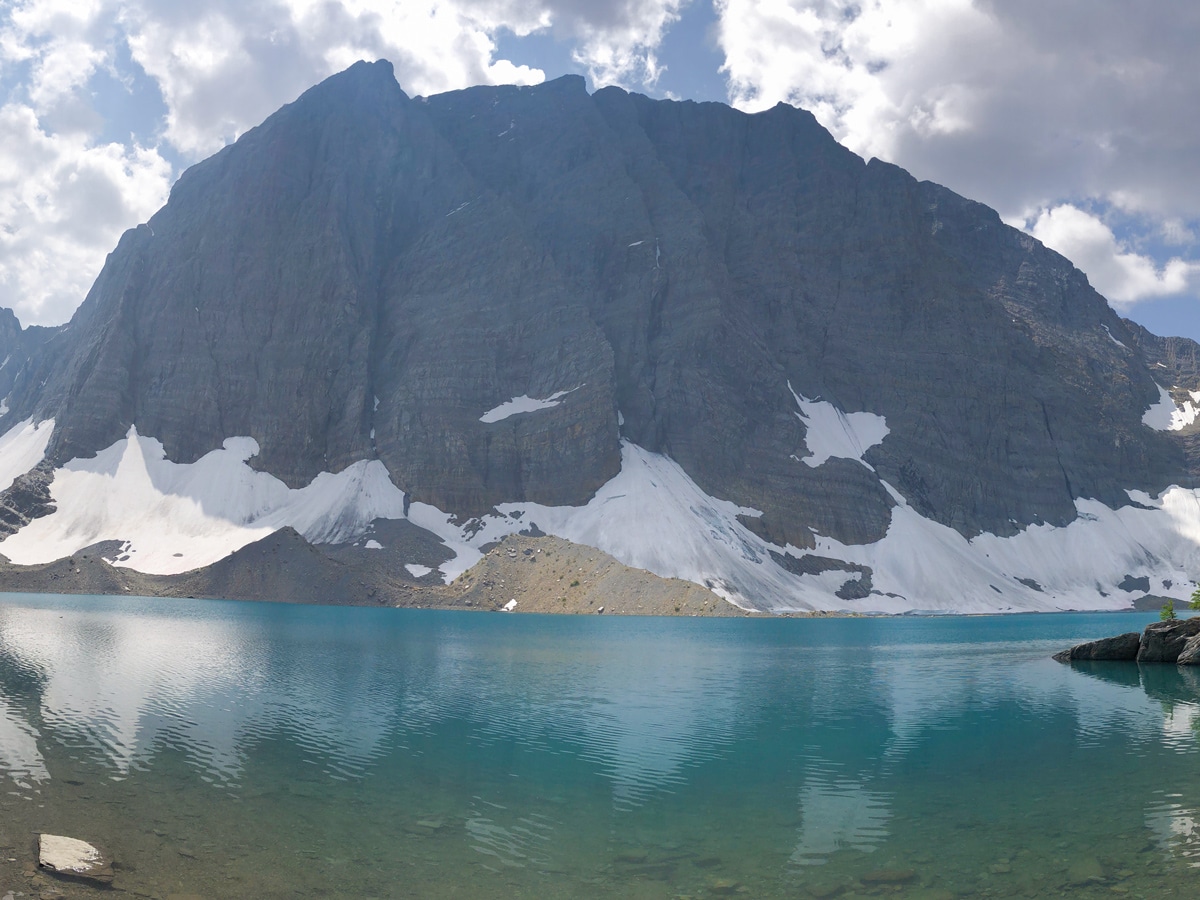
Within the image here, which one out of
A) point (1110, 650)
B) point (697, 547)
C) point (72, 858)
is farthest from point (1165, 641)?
point (697, 547)

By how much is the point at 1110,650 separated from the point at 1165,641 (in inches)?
153

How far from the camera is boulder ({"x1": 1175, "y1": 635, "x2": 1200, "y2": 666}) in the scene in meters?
68.9

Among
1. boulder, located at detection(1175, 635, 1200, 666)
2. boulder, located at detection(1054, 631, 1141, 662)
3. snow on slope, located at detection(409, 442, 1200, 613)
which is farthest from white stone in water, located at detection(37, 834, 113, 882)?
snow on slope, located at detection(409, 442, 1200, 613)

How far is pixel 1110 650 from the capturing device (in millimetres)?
74062

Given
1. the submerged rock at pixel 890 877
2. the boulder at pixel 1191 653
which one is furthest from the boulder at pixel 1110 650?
the submerged rock at pixel 890 877

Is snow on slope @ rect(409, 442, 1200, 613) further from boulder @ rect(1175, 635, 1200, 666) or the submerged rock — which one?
the submerged rock

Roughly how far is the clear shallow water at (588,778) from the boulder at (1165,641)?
42.6ft

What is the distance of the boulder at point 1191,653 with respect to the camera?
226 ft

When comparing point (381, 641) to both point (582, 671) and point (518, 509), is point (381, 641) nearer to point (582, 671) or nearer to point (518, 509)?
point (582, 671)

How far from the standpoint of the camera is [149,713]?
123 feet

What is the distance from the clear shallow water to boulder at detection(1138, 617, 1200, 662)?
13.0 meters

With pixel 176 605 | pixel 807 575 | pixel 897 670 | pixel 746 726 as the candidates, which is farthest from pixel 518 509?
pixel 746 726

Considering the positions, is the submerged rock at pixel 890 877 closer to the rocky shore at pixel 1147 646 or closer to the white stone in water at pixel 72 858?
the white stone in water at pixel 72 858

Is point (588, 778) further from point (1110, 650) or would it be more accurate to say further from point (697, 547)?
point (697, 547)
